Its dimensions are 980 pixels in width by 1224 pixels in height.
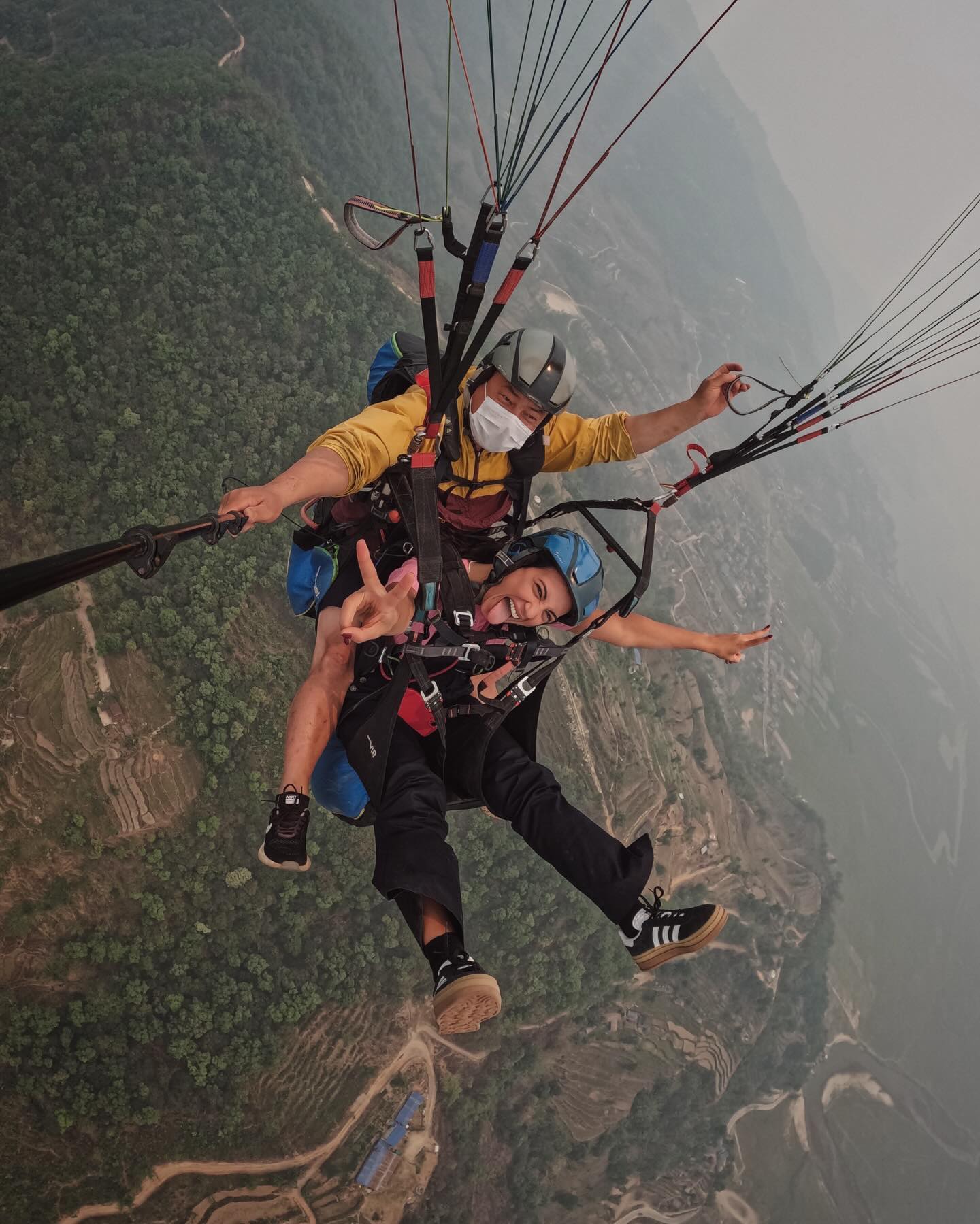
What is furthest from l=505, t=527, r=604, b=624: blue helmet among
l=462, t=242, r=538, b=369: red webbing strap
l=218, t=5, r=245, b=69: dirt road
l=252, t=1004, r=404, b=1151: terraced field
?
l=218, t=5, r=245, b=69: dirt road

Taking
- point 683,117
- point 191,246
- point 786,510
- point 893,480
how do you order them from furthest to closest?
point 893,480, point 683,117, point 786,510, point 191,246

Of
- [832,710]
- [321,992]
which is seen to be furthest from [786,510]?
[321,992]

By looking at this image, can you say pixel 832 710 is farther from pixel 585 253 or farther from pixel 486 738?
pixel 486 738

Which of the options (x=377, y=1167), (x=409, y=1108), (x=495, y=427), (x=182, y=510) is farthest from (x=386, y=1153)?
(x=495, y=427)

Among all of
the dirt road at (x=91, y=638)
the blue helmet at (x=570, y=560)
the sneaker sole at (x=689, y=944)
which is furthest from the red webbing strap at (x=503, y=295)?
the dirt road at (x=91, y=638)

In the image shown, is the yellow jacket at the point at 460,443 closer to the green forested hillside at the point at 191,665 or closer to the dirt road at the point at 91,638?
the green forested hillside at the point at 191,665

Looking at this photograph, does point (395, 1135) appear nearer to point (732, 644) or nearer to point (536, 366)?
point (732, 644)
